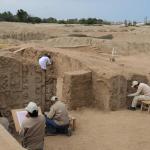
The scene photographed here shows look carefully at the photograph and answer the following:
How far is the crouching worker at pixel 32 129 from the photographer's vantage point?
28.2ft

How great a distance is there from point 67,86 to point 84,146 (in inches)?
154

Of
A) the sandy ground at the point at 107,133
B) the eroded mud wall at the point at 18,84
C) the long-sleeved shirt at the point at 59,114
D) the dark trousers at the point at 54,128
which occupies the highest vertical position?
the eroded mud wall at the point at 18,84

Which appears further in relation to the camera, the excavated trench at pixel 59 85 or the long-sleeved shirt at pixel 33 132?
the excavated trench at pixel 59 85

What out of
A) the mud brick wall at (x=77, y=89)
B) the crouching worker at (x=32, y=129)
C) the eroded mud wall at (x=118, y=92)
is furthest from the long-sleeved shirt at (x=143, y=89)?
the crouching worker at (x=32, y=129)

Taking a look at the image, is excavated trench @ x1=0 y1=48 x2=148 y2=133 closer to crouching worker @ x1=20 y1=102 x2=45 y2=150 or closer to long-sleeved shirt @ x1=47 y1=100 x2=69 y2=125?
long-sleeved shirt @ x1=47 y1=100 x2=69 y2=125

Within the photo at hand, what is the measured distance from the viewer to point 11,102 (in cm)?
1184

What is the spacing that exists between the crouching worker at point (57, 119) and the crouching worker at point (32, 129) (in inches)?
106

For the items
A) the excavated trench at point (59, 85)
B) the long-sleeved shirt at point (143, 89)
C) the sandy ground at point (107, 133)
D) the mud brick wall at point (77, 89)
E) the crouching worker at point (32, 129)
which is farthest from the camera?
the long-sleeved shirt at point (143, 89)

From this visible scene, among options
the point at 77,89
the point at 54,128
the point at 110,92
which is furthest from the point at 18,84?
the point at 110,92

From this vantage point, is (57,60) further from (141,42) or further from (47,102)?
(141,42)

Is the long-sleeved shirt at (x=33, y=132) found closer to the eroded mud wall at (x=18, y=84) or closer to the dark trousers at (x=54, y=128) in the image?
the dark trousers at (x=54, y=128)

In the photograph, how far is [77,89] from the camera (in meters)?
14.8

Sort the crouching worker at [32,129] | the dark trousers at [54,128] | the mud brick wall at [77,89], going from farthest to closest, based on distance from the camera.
→ the mud brick wall at [77,89] < the dark trousers at [54,128] < the crouching worker at [32,129]

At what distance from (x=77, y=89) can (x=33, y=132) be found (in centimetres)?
623
